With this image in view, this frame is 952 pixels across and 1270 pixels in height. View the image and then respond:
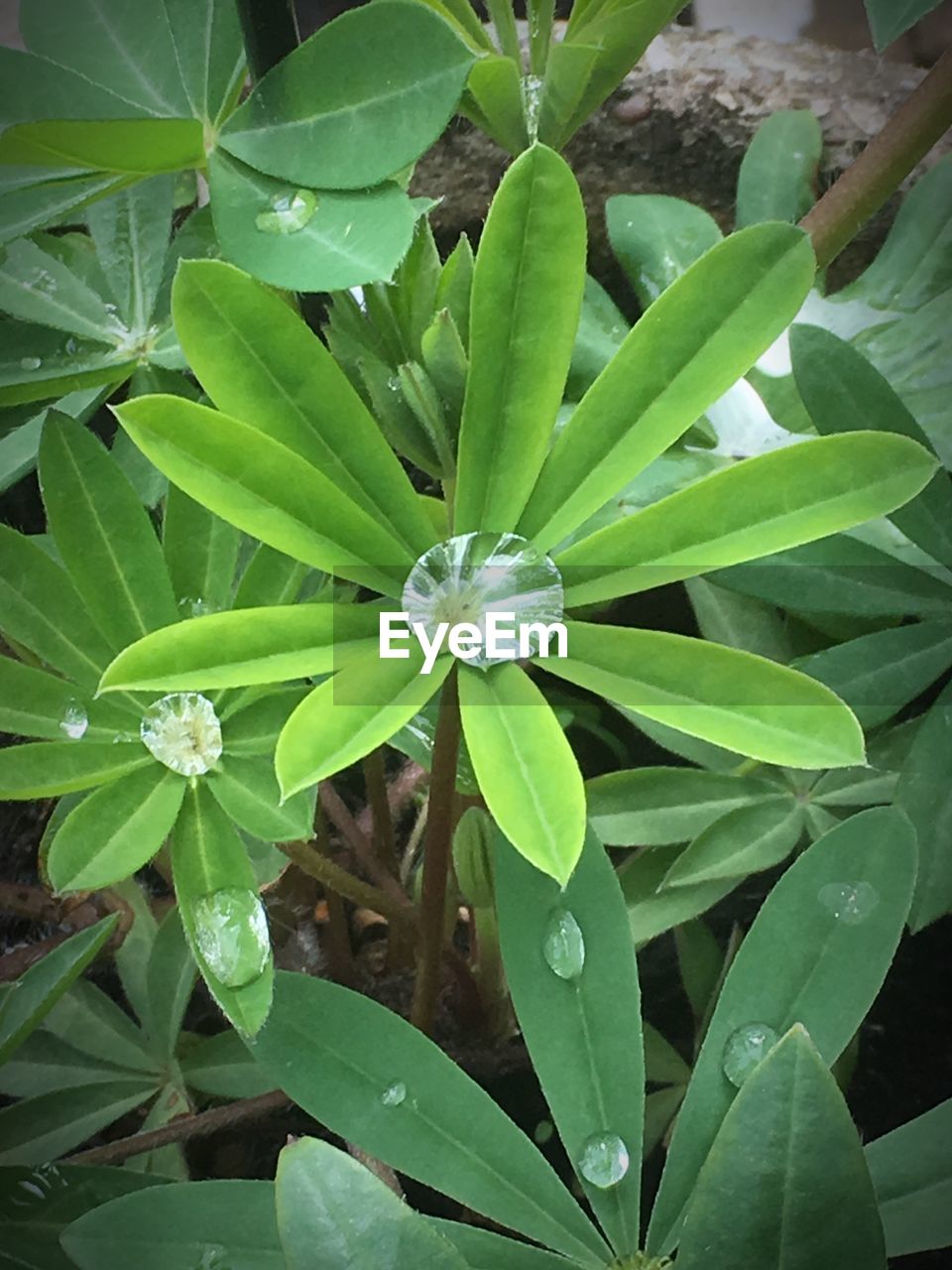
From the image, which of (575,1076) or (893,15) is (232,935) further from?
(893,15)

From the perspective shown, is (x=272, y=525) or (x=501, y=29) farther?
(x=501, y=29)

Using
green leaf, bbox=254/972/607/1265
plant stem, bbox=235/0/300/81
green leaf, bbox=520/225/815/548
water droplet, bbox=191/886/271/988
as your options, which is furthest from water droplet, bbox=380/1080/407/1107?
plant stem, bbox=235/0/300/81

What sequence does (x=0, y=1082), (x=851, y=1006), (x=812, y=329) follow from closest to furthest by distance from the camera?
1. (x=851, y=1006)
2. (x=812, y=329)
3. (x=0, y=1082)

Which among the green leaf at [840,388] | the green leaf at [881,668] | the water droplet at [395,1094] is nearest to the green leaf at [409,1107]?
the water droplet at [395,1094]

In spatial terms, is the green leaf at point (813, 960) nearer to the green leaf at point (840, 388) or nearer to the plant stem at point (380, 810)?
the green leaf at point (840, 388)

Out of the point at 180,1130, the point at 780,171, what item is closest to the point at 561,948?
the point at 180,1130

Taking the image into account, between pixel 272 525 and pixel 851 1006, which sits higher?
pixel 272 525

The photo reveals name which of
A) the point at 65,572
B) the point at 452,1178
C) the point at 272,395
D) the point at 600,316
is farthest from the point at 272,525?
the point at 600,316

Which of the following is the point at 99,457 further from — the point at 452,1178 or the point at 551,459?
the point at 452,1178
